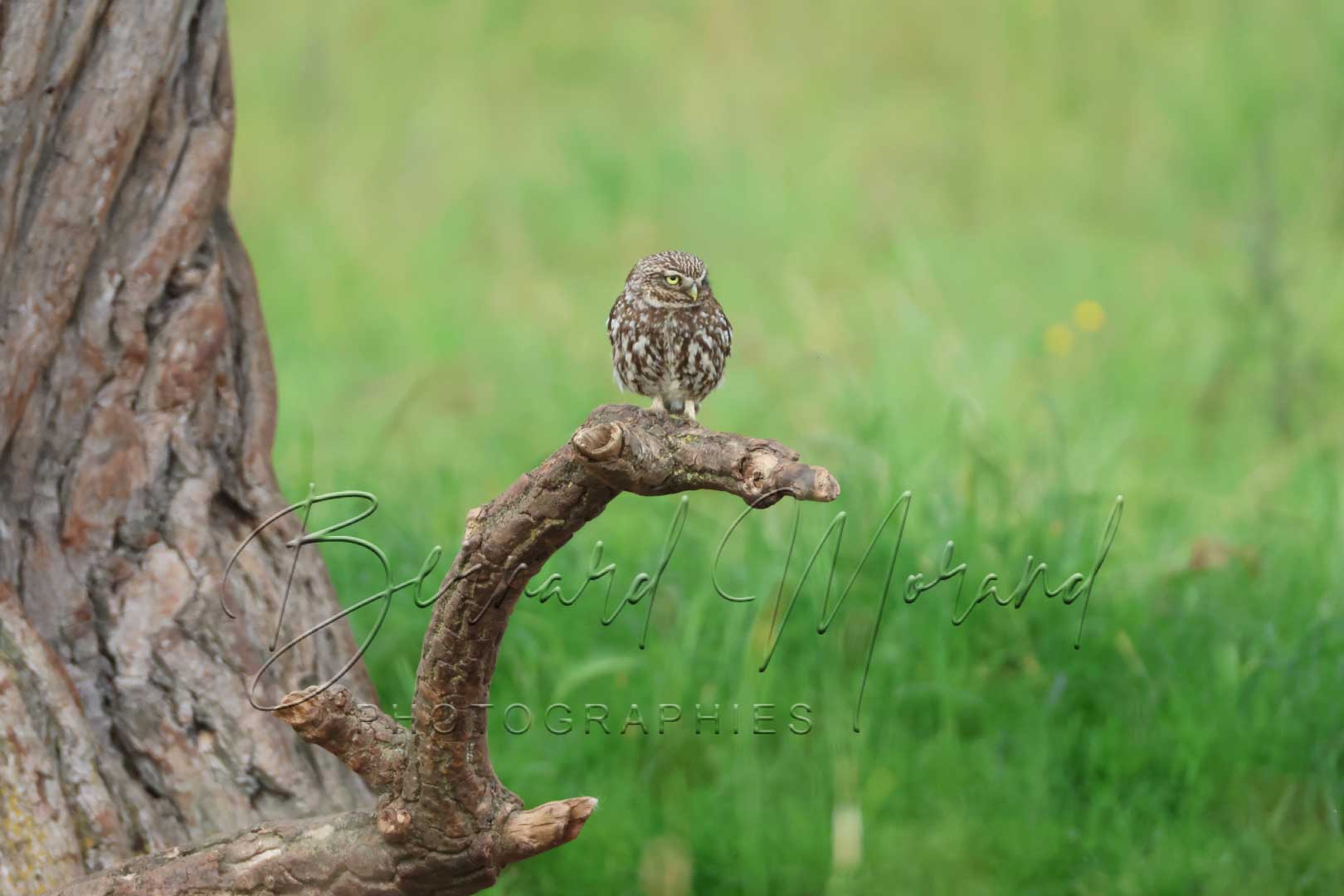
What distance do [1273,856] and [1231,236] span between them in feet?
17.7

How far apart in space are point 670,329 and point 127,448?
1.20m

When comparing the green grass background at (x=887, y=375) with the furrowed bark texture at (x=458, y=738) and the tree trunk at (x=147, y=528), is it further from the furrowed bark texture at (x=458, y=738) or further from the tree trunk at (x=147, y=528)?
the furrowed bark texture at (x=458, y=738)

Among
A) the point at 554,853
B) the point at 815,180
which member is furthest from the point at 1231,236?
the point at 554,853

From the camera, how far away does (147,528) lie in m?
3.08

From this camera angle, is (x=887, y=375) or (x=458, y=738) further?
(x=887, y=375)

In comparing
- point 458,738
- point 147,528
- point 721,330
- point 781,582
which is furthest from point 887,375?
point 458,738

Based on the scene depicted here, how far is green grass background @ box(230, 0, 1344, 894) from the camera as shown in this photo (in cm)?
399

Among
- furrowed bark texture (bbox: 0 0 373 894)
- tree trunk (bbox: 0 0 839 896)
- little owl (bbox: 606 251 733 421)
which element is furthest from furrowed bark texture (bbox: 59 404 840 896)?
furrowed bark texture (bbox: 0 0 373 894)

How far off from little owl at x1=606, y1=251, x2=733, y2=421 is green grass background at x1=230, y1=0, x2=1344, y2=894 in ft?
4.97

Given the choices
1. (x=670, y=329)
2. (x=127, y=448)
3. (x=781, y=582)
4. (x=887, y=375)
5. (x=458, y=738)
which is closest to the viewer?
(x=458, y=738)

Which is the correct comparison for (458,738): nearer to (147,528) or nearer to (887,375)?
(147,528)

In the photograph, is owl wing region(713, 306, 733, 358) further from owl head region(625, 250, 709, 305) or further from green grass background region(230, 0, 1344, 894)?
green grass background region(230, 0, 1344, 894)

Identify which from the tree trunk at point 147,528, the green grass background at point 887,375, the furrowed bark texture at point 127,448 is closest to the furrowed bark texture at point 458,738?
the tree trunk at point 147,528

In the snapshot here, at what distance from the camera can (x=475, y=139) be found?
30.9ft
